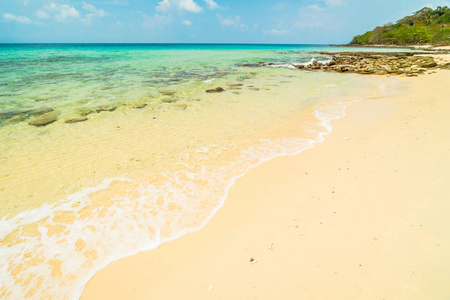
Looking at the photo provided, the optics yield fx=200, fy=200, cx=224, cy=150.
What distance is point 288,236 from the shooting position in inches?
125

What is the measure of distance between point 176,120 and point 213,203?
523 cm

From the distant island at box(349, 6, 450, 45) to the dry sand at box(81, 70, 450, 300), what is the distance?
96.3m

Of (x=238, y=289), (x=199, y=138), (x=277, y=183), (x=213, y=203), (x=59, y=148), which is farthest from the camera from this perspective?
(x=199, y=138)

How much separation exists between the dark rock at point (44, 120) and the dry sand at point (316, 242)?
7810 millimetres

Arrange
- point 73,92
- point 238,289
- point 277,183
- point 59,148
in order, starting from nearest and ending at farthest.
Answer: point 238,289
point 277,183
point 59,148
point 73,92

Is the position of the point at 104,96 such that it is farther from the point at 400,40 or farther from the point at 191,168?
the point at 400,40

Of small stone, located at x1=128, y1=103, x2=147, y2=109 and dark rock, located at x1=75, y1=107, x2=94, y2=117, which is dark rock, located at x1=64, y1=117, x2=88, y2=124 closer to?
dark rock, located at x1=75, y1=107, x2=94, y2=117

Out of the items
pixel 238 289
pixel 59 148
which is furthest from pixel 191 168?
pixel 59 148

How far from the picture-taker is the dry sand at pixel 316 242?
2469 millimetres

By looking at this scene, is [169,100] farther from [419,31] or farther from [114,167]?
[419,31]

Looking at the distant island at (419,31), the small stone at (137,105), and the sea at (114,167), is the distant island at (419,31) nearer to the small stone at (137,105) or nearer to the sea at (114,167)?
the sea at (114,167)

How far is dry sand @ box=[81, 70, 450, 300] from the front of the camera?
2.47 metres

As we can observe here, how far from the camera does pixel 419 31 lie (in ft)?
243

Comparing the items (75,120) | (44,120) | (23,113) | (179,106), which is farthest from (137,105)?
(23,113)
